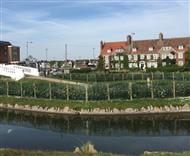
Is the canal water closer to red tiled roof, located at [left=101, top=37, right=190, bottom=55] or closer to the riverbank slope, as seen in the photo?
the riverbank slope

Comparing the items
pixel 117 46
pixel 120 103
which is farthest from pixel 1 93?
pixel 117 46

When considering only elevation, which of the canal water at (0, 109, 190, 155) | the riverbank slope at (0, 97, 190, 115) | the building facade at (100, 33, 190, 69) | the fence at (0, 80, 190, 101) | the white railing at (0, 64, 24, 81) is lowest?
the canal water at (0, 109, 190, 155)

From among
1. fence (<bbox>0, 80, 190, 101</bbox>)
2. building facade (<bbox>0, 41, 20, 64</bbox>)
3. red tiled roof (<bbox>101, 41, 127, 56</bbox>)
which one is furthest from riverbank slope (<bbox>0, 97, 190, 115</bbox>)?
red tiled roof (<bbox>101, 41, 127, 56</bbox>)

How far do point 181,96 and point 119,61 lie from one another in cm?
6605

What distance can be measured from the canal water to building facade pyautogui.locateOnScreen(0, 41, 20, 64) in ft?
253

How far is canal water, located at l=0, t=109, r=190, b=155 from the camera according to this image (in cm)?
1961

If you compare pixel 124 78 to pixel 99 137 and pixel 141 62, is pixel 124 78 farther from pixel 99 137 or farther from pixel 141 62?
pixel 141 62

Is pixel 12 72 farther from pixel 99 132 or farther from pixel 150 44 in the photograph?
pixel 150 44

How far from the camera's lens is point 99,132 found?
23641 millimetres

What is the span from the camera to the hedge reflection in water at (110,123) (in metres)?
23.4

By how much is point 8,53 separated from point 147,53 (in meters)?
37.0

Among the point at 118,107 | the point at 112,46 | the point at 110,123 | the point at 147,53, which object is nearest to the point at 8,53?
the point at 112,46

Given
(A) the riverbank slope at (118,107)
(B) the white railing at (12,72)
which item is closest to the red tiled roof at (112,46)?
(B) the white railing at (12,72)

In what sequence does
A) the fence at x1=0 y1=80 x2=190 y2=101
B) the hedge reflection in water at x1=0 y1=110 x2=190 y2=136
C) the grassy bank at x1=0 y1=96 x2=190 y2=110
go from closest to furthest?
the hedge reflection in water at x1=0 y1=110 x2=190 y2=136
the grassy bank at x1=0 y1=96 x2=190 y2=110
the fence at x1=0 y1=80 x2=190 y2=101
